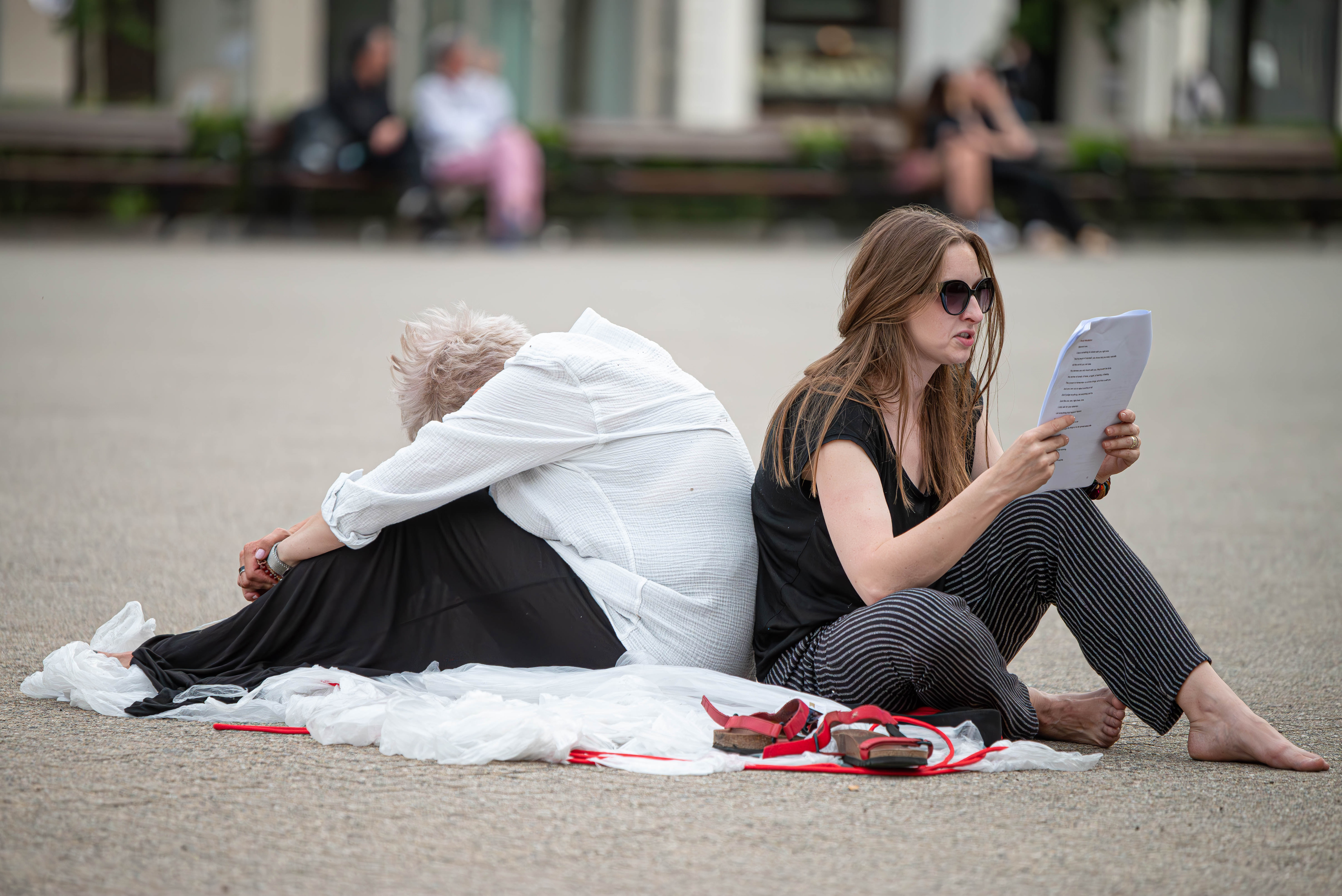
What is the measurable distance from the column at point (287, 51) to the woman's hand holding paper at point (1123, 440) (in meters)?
20.3

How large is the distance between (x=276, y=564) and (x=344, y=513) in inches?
11.8

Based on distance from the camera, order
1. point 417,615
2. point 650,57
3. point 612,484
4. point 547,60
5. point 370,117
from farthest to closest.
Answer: point 547,60 < point 650,57 < point 370,117 < point 417,615 < point 612,484

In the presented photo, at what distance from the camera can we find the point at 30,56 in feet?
72.7

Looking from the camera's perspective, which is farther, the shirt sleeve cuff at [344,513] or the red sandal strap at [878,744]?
the shirt sleeve cuff at [344,513]

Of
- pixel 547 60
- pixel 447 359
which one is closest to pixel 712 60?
pixel 547 60

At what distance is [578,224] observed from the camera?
57.7 ft

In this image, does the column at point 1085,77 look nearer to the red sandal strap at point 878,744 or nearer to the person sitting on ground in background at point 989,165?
the person sitting on ground in background at point 989,165

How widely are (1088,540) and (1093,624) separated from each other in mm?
171

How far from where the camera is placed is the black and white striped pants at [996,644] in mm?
3084

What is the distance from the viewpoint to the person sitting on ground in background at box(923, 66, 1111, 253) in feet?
52.6

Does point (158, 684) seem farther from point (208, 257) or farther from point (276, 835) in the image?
point (208, 257)

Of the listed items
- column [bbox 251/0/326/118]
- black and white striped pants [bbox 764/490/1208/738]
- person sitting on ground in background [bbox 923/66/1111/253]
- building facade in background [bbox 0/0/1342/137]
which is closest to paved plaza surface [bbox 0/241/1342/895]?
black and white striped pants [bbox 764/490/1208/738]

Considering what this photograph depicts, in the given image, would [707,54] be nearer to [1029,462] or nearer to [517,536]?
[517,536]

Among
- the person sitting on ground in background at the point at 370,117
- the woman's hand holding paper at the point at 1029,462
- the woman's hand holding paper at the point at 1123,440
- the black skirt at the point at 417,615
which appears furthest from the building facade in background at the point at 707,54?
the woman's hand holding paper at the point at 1029,462
